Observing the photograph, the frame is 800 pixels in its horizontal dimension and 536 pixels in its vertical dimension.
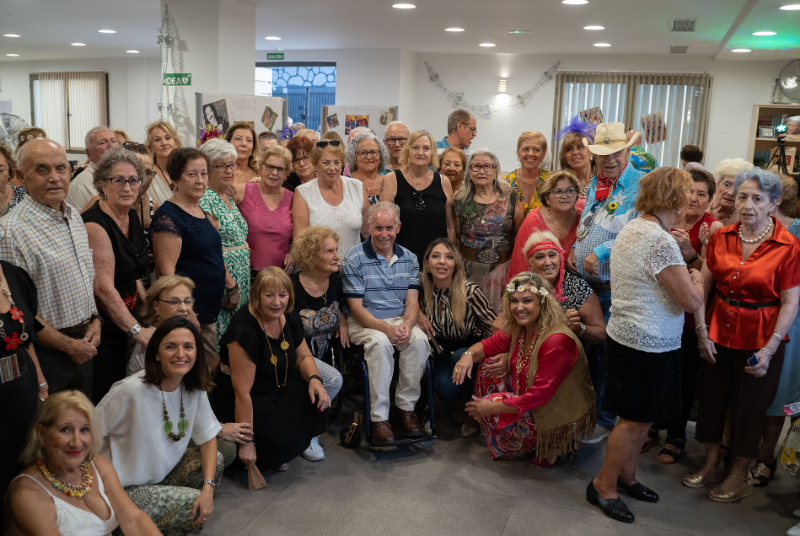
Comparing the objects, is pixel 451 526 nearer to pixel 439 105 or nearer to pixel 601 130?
pixel 601 130

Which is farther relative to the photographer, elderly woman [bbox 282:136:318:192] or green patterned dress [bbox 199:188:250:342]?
elderly woman [bbox 282:136:318:192]

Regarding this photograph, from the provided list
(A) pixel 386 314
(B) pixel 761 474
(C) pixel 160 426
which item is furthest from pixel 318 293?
(B) pixel 761 474

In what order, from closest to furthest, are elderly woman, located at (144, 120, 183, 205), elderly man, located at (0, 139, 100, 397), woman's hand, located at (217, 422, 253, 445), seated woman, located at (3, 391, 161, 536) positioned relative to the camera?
seated woman, located at (3, 391, 161, 536), elderly man, located at (0, 139, 100, 397), woman's hand, located at (217, 422, 253, 445), elderly woman, located at (144, 120, 183, 205)

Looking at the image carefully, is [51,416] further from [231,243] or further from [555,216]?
[555,216]

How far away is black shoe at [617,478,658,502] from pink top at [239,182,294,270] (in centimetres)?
220

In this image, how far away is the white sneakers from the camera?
3207 millimetres

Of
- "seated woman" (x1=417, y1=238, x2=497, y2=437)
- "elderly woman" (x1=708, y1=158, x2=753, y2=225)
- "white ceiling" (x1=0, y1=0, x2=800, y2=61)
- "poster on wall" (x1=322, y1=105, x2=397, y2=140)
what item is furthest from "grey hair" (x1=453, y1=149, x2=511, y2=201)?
"poster on wall" (x1=322, y1=105, x2=397, y2=140)

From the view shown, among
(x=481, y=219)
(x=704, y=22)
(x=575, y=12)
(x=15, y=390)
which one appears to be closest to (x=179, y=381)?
(x=15, y=390)

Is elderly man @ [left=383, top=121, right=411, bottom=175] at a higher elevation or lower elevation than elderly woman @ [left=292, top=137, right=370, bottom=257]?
higher

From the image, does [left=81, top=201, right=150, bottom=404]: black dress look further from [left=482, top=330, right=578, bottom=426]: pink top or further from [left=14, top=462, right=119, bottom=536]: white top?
[left=482, top=330, right=578, bottom=426]: pink top

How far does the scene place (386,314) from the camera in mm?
3561

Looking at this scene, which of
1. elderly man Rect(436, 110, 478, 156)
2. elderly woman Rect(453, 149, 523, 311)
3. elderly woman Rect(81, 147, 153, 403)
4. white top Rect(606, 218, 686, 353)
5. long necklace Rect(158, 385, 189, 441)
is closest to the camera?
long necklace Rect(158, 385, 189, 441)

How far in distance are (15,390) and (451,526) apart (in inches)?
68.0

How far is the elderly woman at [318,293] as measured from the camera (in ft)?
10.9
